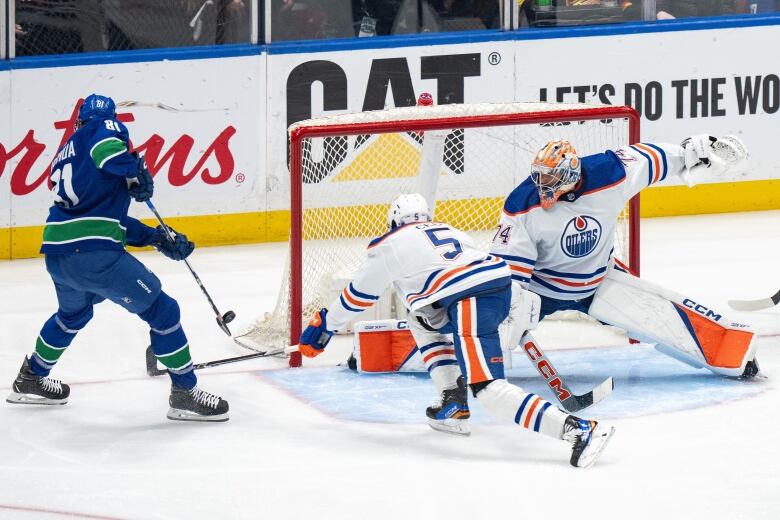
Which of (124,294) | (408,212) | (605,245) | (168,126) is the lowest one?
(124,294)

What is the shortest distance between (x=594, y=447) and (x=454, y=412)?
58 cm

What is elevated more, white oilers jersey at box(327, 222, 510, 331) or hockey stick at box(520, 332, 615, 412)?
white oilers jersey at box(327, 222, 510, 331)

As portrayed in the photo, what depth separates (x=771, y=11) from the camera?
8383mm

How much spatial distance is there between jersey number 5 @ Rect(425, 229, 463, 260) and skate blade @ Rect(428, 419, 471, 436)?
542 millimetres

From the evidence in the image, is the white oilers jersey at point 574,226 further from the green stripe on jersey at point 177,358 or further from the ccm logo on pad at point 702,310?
the green stripe on jersey at point 177,358

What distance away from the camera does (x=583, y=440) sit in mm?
4246

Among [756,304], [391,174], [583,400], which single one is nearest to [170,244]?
[583,400]

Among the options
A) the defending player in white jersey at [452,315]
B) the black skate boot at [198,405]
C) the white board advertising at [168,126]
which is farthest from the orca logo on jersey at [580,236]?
the white board advertising at [168,126]

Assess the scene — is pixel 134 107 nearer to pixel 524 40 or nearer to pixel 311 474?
pixel 524 40

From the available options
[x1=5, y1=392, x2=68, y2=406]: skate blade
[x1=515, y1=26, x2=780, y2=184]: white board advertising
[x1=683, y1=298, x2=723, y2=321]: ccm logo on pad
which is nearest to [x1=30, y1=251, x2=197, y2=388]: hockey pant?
[x1=5, y1=392, x2=68, y2=406]: skate blade

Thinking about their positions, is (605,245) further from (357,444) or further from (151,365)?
(151,365)

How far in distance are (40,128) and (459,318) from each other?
389 centimetres

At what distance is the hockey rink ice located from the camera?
4027 millimetres

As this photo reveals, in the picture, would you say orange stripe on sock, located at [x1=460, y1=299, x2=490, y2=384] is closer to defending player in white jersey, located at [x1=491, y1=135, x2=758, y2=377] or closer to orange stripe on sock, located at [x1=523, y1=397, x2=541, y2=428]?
orange stripe on sock, located at [x1=523, y1=397, x2=541, y2=428]
